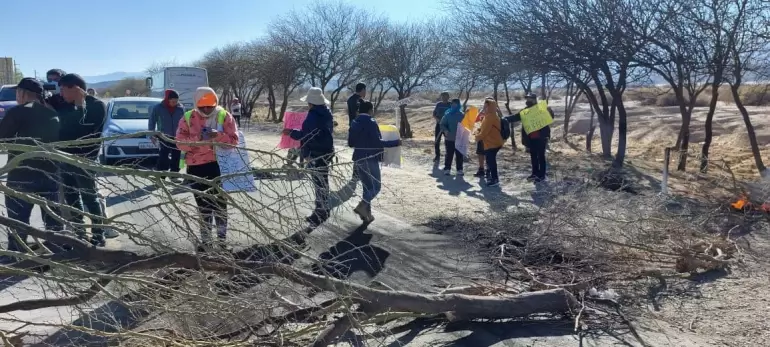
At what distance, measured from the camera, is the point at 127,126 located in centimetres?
1277

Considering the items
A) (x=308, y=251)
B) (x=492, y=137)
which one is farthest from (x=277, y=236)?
(x=492, y=137)

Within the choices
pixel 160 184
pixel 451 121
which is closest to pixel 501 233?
pixel 160 184

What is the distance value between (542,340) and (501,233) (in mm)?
2516

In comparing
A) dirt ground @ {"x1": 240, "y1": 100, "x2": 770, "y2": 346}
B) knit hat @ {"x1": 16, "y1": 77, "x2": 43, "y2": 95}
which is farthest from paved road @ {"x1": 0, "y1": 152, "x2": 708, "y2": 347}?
knit hat @ {"x1": 16, "y1": 77, "x2": 43, "y2": 95}

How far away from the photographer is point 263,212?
325 centimetres

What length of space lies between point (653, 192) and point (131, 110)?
10.5m

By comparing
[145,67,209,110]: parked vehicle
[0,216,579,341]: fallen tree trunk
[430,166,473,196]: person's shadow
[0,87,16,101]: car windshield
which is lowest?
[430,166,473,196]: person's shadow

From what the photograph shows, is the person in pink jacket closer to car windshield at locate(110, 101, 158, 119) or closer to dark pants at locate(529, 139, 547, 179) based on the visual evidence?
dark pants at locate(529, 139, 547, 179)

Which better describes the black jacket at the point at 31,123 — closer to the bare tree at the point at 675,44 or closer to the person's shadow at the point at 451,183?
the person's shadow at the point at 451,183

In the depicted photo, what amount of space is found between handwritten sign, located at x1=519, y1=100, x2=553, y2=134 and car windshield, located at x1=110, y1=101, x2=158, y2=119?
8010 mm

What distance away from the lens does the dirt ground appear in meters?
4.41

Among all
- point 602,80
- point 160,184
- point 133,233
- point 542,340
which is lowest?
point 542,340

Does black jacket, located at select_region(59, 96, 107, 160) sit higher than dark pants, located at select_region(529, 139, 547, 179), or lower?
higher

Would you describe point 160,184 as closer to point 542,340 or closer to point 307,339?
point 307,339
